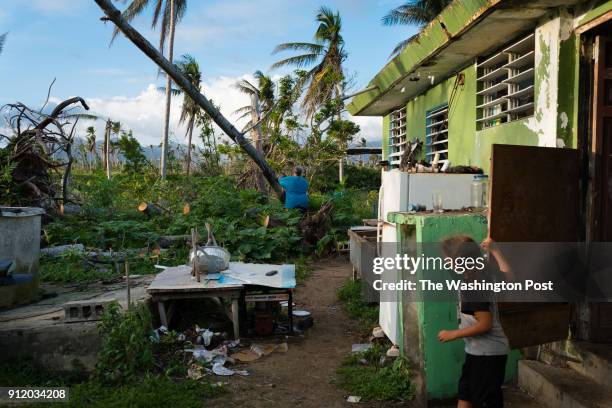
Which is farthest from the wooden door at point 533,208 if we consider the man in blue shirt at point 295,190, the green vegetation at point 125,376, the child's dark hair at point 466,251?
the man in blue shirt at point 295,190

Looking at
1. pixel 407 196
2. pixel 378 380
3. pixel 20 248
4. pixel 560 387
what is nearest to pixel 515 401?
pixel 560 387

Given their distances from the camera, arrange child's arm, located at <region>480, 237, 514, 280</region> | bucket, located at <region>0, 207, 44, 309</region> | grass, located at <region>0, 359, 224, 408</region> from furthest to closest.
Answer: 1. bucket, located at <region>0, 207, 44, 309</region>
2. grass, located at <region>0, 359, 224, 408</region>
3. child's arm, located at <region>480, 237, 514, 280</region>

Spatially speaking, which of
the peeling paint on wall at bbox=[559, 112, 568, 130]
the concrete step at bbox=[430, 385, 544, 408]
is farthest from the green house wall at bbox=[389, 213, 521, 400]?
the peeling paint on wall at bbox=[559, 112, 568, 130]

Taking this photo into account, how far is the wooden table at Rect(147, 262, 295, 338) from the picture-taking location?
17.6 ft

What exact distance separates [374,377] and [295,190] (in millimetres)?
7414

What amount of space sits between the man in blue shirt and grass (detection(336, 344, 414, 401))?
677 centimetres

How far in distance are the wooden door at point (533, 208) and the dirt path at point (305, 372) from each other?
152 cm

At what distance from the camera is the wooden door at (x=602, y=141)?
3959 mm

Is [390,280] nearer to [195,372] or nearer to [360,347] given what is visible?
[360,347]

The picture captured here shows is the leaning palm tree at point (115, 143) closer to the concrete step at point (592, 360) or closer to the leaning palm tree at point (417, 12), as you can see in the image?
the leaning palm tree at point (417, 12)

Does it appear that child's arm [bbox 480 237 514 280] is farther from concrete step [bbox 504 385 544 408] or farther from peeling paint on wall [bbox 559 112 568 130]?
peeling paint on wall [bbox 559 112 568 130]

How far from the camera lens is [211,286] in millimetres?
5371

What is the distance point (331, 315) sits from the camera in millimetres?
6742

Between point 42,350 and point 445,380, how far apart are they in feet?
11.3
